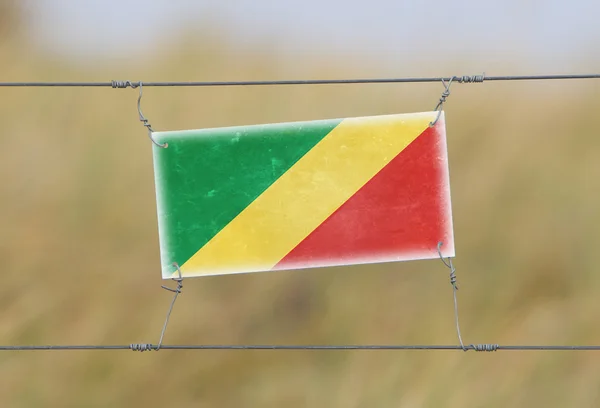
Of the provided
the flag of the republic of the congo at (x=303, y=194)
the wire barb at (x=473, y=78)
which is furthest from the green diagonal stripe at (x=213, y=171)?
the wire barb at (x=473, y=78)

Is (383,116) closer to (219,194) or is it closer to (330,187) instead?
(330,187)

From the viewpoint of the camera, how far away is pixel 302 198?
145 cm

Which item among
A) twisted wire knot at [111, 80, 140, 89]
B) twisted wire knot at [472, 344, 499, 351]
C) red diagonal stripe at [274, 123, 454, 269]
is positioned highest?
twisted wire knot at [111, 80, 140, 89]

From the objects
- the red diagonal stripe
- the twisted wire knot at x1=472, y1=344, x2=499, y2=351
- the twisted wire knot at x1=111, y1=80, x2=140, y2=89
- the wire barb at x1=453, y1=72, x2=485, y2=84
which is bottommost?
the twisted wire knot at x1=472, y1=344, x2=499, y2=351

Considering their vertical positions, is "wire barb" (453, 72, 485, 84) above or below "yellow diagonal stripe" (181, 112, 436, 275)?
above

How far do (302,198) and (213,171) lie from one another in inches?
8.6

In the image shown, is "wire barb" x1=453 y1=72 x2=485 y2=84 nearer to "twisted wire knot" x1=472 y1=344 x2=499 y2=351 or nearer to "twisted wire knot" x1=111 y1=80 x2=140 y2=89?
"twisted wire knot" x1=472 y1=344 x2=499 y2=351

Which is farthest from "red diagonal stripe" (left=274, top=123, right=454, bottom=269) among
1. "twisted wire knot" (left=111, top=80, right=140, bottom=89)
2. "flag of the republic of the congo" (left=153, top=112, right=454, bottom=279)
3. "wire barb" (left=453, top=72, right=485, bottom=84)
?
"twisted wire knot" (left=111, top=80, right=140, bottom=89)

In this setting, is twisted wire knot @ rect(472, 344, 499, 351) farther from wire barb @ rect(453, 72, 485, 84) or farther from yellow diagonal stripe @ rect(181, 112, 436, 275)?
wire barb @ rect(453, 72, 485, 84)

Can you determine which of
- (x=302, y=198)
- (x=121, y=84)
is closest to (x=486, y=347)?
(x=302, y=198)

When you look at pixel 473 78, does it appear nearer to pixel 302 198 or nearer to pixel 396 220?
pixel 396 220

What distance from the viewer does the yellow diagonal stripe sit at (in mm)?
1444

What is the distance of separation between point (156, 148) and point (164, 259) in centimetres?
26

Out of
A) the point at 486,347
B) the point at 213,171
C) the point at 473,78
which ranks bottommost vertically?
the point at 486,347
